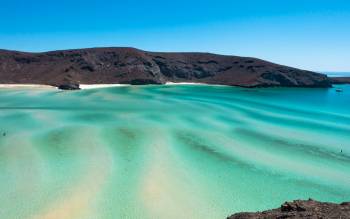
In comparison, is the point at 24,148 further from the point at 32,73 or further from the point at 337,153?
the point at 32,73

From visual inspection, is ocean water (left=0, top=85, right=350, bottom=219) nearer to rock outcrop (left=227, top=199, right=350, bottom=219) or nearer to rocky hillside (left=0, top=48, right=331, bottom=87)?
rock outcrop (left=227, top=199, right=350, bottom=219)

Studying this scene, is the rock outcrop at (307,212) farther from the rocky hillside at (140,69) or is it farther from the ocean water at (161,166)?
the rocky hillside at (140,69)

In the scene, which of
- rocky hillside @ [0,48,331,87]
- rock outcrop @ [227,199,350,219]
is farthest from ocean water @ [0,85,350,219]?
rocky hillside @ [0,48,331,87]

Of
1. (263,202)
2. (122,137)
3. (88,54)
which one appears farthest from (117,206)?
(88,54)

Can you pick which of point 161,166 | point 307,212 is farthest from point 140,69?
point 307,212

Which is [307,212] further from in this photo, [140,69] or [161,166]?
[140,69]
